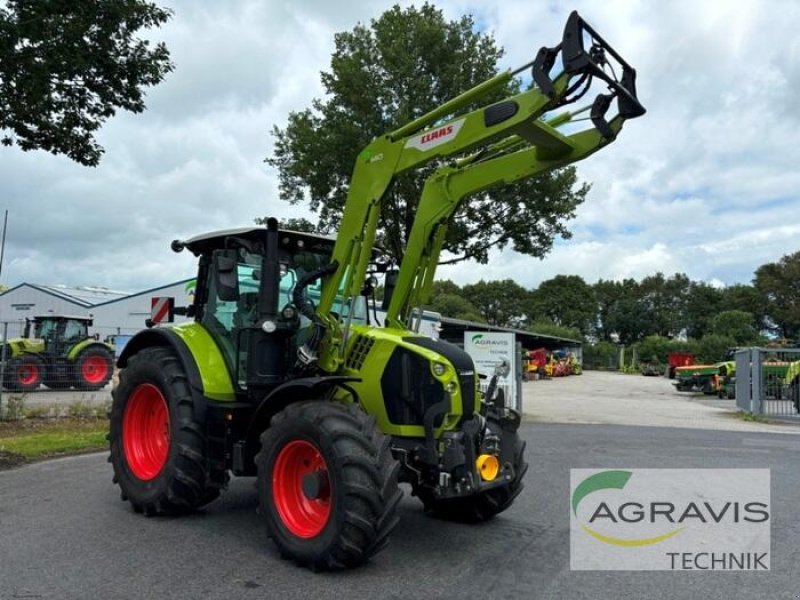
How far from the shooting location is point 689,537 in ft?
19.0

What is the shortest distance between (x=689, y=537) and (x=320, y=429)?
3.44 m

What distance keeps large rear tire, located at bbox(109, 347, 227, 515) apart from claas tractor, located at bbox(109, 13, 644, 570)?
2 centimetres

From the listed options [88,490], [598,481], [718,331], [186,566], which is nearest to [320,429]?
[186,566]

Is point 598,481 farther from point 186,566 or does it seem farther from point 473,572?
point 186,566

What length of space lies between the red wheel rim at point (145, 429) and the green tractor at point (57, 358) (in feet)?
31.6

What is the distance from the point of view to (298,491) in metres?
5.18

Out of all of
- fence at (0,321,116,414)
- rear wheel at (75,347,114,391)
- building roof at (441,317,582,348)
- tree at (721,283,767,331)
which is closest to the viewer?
fence at (0,321,116,414)

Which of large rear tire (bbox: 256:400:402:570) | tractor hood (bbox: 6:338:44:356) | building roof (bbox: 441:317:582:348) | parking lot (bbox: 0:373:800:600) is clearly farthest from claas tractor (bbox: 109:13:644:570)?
building roof (bbox: 441:317:582:348)

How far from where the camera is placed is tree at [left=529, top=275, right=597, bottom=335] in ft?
294

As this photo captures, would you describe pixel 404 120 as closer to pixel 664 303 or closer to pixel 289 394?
pixel 289 394

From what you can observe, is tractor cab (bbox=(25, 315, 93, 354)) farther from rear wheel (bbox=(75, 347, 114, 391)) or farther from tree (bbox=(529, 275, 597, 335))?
tree (bbox=(529, 275, 597, 335))

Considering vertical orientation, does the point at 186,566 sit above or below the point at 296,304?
below

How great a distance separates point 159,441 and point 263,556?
229cm

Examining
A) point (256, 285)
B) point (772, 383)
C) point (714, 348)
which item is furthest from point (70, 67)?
point (714, 348)
